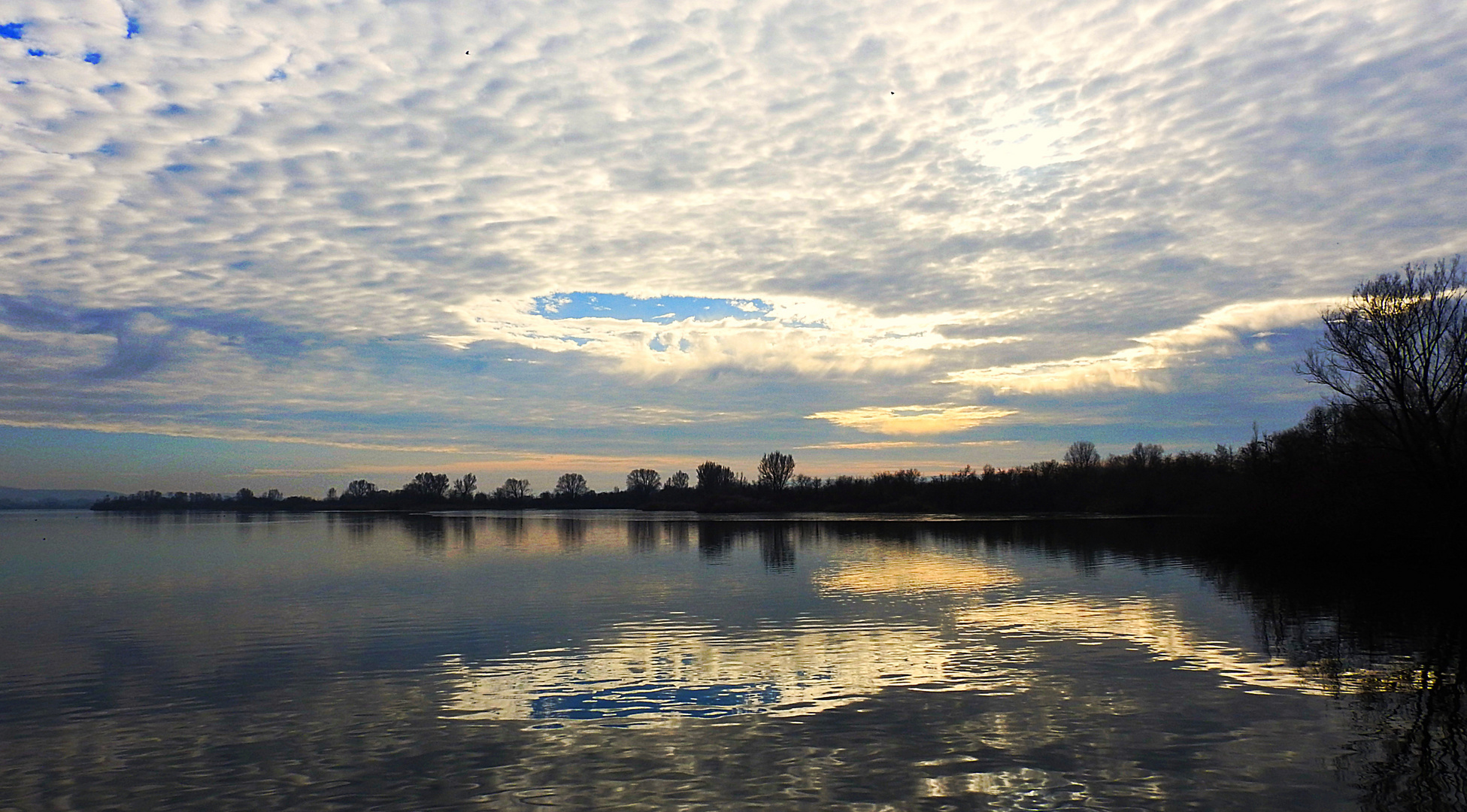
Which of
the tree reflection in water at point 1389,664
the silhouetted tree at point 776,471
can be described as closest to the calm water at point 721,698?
the tree reflection in water at point 1389,664

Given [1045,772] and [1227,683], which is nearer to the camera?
[1045,772]

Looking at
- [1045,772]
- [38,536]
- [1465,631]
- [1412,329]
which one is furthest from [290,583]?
[38,536]

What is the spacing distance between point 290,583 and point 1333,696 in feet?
93.7

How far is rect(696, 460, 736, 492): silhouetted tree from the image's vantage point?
174250 mm

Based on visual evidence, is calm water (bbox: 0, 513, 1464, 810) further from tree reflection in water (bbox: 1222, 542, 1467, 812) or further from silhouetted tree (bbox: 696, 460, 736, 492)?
silhouetted tree (bbox: 696, 460, 736, 492)

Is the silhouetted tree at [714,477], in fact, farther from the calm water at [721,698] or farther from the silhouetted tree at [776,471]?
the calm water at [721,698]

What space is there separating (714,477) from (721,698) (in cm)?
16498

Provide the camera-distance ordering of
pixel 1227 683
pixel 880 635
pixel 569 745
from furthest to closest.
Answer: pixel 880 635 → pixel 1227 683 → pixel 569 745

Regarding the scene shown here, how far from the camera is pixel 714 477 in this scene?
178 m

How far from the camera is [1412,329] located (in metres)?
34.1

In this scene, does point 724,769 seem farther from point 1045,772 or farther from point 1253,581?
point 1253,581

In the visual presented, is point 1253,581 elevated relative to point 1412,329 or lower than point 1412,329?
lower

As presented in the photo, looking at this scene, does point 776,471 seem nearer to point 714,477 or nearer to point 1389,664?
point 714,477

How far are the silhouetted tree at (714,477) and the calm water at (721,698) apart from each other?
480 ft
